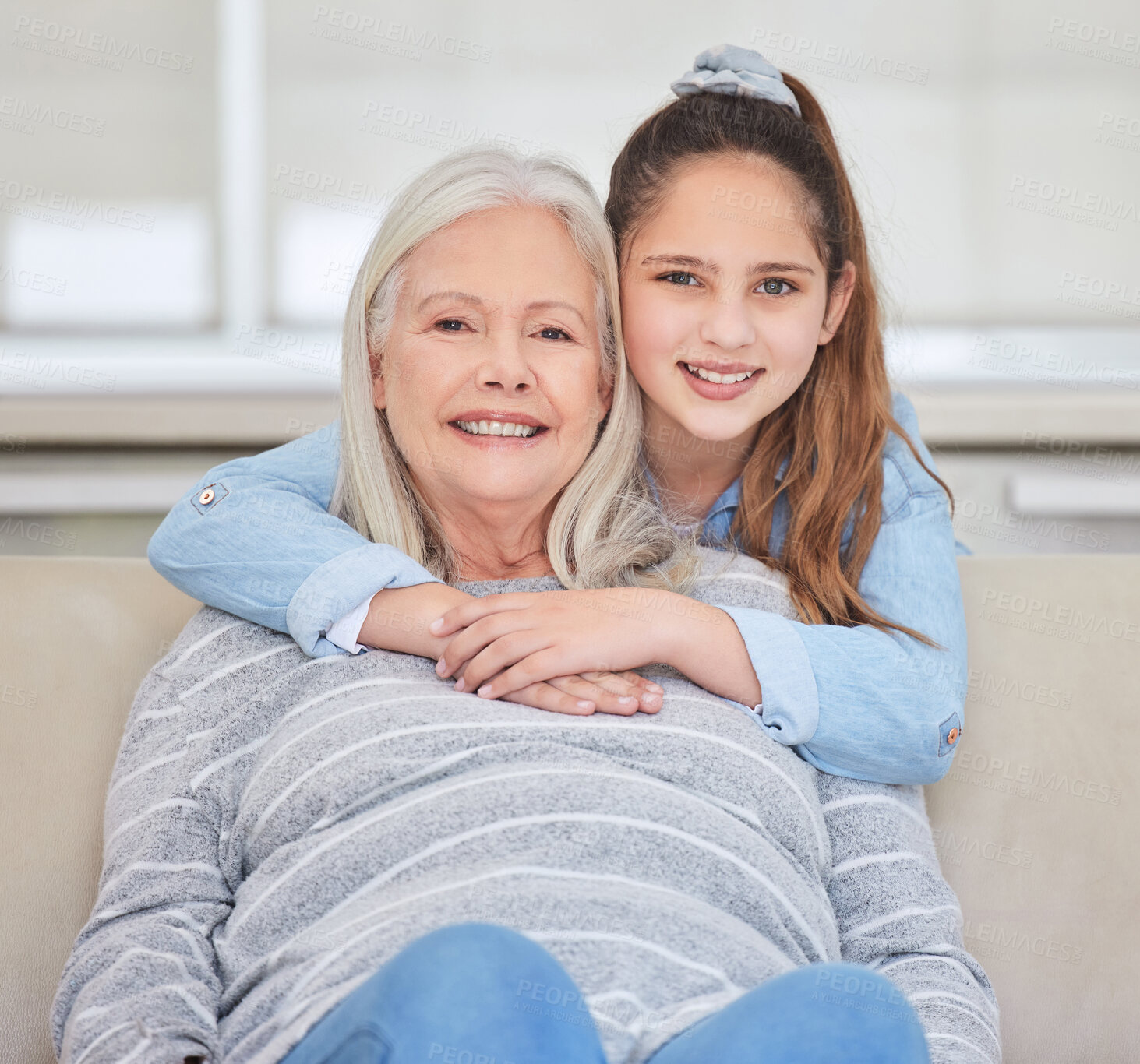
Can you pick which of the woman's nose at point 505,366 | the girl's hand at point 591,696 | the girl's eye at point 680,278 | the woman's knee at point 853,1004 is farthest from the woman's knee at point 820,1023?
the girl's eye at point 680,278

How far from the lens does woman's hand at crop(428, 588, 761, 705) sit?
3.81 ft

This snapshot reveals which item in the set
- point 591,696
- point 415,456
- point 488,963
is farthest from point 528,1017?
point 415,456

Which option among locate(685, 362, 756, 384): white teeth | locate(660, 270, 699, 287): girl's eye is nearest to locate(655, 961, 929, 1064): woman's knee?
locate(685, 362, 756, 384): white teeth

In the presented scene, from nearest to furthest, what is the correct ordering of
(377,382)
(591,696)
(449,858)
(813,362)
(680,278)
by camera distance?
(449,858)
(591,696)
(377,382)
(680,278)
(813,362)

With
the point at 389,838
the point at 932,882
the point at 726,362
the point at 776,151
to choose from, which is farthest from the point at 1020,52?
the point at 389,838

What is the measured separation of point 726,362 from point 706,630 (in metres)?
0.40

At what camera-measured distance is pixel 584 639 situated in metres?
1.17

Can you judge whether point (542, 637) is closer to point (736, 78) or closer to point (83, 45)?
point (736, 78)

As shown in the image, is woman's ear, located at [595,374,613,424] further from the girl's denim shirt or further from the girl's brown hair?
the girl's denim shirt

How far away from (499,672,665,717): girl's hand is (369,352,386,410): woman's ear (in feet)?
1.35

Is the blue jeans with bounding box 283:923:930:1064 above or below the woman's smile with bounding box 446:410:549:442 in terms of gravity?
below

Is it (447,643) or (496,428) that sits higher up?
(496,428)

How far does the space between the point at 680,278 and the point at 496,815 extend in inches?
29.4

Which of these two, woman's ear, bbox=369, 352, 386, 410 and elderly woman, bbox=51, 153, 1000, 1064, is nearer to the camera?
elderly woman, bbox=51, 153, 1000, 1064
